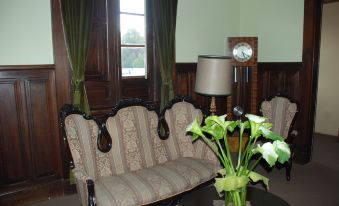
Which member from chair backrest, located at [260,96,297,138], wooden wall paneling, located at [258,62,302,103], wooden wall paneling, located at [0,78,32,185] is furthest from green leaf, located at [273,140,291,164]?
wooden wall paneling, located at [258,62,302,103]

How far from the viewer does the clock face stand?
3.52 m

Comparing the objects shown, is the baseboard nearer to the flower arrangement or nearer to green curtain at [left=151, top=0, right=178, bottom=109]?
green curtain at [left=151, top=0, right=178, bottom=109]

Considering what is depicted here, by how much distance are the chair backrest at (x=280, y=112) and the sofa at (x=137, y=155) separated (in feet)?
3.33

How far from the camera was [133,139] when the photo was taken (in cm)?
252

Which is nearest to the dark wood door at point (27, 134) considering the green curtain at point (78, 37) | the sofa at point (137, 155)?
the green curtain at point (78, 37)

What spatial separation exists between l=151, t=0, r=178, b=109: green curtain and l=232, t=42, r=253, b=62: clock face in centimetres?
84

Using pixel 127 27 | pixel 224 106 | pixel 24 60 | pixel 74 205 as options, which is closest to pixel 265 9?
pixel 224 106

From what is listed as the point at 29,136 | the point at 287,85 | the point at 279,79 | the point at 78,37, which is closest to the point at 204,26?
the point at 279,79

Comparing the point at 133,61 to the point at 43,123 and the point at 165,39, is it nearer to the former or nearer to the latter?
the point at 165,39

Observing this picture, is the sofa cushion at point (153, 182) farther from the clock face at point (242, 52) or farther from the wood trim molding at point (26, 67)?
the clock face at point (242, 52)

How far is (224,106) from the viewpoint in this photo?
4.01 m

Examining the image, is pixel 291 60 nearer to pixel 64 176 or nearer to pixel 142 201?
pixel 142 201

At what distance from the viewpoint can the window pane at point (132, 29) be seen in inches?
121

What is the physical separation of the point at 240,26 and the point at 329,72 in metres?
1.81
